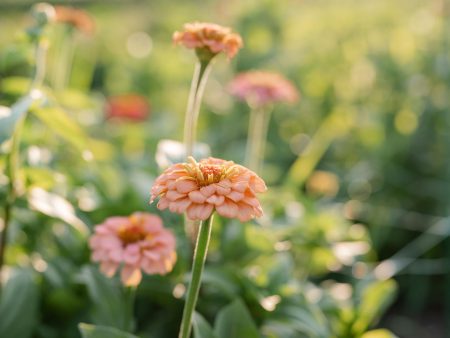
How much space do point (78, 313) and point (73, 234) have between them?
167mm

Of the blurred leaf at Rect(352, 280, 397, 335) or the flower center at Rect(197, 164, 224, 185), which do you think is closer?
the flower center at Rect(197, 164, 224, 185)

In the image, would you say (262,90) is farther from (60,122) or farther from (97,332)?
(97,332)

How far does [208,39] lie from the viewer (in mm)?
920

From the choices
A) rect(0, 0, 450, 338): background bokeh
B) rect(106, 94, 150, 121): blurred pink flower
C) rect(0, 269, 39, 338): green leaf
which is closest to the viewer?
rect(0, 269, 39, 338): green leaf

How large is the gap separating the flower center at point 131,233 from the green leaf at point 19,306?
249 millimetres

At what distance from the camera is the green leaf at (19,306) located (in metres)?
1.02

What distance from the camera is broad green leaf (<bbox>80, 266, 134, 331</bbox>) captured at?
975 mm

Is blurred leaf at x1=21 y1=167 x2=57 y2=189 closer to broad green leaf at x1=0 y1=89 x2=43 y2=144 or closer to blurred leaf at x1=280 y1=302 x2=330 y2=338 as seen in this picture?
broad green leaf at x1=0 y1=89 x2=43 y2=144

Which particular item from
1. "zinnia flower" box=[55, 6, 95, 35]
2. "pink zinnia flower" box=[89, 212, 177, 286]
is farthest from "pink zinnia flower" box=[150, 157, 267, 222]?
"zinnia flower" box=[55, 6, 95, 35]

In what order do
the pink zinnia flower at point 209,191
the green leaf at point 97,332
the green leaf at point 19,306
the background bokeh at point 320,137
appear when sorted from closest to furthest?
1. the pink zinnia flower at point 209,191
2. the green leaf at point 97,332
3. the green leaf at point 19,306
4. the background bokeh at point 320,137

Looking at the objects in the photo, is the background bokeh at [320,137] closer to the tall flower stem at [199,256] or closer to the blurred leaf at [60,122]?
the blurred leaf at [60,122]

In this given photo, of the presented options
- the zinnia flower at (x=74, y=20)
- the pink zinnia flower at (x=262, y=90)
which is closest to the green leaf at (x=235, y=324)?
the pink zinnia flower at (x=262, y=90)

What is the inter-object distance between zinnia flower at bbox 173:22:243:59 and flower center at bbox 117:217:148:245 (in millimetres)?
257

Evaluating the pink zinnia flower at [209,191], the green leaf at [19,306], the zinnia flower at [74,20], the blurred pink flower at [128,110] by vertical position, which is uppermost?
the zinnia flower at [74,20]
